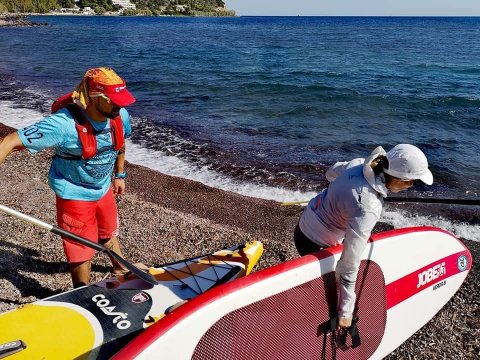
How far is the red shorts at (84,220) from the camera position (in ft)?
12.8

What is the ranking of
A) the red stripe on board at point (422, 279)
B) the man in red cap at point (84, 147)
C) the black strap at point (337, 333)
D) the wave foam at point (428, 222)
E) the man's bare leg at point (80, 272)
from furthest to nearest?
the wave foam at point (428, 222)
the red stripe on board at point (422, 279)
the man's bare leg at point (80, 272)
the black strap at point (337, 333)
the man in red cap at point (84, 147)

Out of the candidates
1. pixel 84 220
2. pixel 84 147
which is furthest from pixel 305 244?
pixel 84 147

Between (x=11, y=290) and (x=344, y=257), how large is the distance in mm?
3612

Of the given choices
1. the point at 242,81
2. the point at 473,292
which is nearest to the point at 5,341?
the point at 473,292

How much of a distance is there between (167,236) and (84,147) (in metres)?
3.02

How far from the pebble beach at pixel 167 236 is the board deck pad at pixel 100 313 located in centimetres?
95

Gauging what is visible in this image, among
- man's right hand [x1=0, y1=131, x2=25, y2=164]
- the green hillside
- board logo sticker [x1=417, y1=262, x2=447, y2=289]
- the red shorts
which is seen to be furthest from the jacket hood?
the green hillside

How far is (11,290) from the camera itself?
15.4 ft

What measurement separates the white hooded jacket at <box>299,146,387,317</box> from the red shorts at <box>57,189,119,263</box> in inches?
78.3

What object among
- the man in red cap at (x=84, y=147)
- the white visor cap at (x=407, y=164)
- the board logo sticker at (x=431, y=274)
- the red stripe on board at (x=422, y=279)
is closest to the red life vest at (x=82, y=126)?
the man in red cap at (x=84, y=147)

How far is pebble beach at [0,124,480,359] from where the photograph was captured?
15.4 feet

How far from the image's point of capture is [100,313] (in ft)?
12.5

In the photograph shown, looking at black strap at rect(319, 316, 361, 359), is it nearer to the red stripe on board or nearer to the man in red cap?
the red stripe on board

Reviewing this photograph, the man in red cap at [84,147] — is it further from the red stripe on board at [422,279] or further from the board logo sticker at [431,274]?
the board logo sticker at [431,274]
